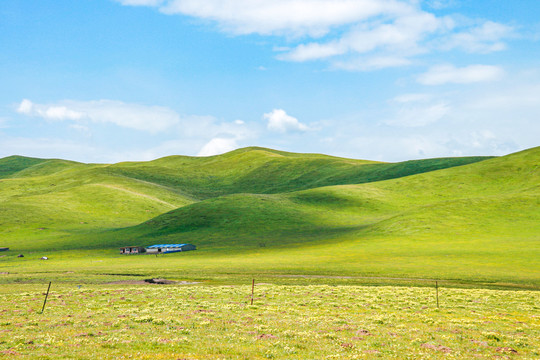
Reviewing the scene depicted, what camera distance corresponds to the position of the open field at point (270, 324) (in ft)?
75.8

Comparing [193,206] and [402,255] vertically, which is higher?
[193,206]

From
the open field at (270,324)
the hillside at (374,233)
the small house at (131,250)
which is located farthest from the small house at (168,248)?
the open field at (270,324)

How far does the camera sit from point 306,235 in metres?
141

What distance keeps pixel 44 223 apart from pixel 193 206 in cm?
6017

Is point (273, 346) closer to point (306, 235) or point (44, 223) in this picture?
point (306, 235)

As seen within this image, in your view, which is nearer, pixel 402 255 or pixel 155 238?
pixel 402 255

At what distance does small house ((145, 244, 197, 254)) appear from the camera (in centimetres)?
12594

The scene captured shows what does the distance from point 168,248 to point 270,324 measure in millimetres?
100388

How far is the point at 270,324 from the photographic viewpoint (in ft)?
101

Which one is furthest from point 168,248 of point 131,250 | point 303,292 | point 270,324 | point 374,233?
point 270,324

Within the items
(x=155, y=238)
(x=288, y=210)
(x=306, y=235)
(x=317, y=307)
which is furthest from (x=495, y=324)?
(x=288, y=210)

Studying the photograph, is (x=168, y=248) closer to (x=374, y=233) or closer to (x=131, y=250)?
(x=131, y=250)

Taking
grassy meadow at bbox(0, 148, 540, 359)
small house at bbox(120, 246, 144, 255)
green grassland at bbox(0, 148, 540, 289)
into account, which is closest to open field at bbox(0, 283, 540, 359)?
grassy meadow at bbox(0, 148, 540, 359)

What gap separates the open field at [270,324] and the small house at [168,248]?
A: 7572 cm
